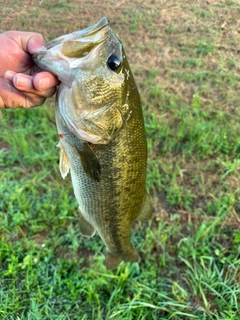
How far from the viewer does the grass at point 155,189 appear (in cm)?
250

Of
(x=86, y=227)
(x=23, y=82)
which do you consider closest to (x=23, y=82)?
(x=23, y=82)

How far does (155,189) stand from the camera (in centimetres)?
317

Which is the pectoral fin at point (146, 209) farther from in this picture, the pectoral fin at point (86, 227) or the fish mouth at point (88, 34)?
the fish mouth at point (88, 34)

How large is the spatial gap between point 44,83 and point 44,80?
14 millimetres

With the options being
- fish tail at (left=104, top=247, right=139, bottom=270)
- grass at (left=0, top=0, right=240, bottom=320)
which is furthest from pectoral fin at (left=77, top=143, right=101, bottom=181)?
grass at (left=0, top=0, right=240, bottom=320)

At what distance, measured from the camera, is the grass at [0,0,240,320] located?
2.50 metres

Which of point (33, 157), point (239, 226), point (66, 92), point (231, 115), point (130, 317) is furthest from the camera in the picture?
point (231, 115)

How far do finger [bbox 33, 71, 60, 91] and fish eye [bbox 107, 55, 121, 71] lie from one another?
0.76 feet

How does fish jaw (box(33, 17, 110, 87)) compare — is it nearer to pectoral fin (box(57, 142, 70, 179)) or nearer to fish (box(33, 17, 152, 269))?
fish (box(33, 17, 152, 269))

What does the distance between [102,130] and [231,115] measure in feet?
8.36

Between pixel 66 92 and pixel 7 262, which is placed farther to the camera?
pixel 7 262

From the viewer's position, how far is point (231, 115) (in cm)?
367

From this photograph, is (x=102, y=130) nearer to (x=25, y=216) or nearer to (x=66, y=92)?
(x=66, y=92)

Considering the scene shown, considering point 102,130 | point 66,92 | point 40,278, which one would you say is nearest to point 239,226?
point 40,278
